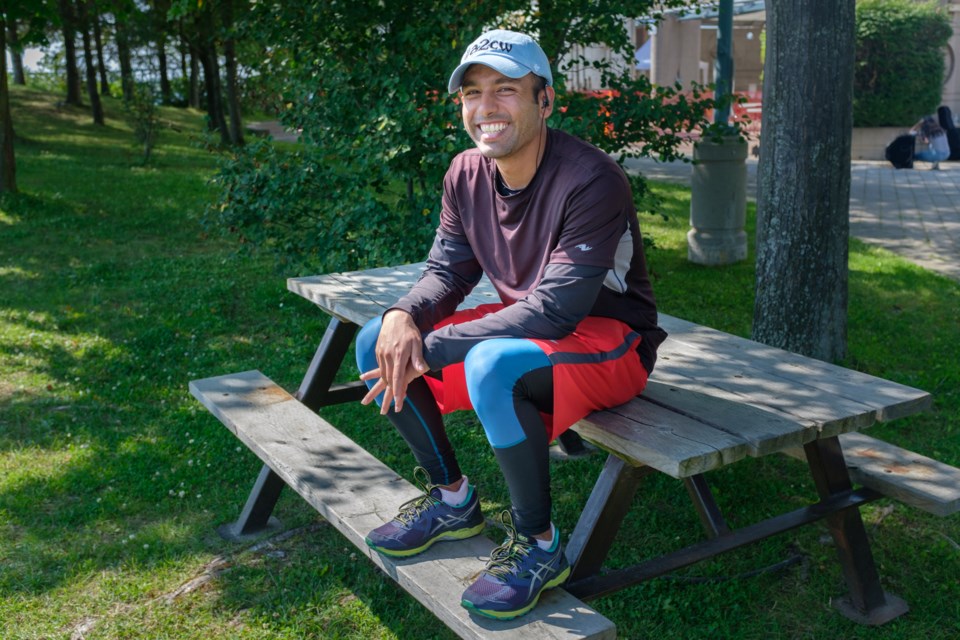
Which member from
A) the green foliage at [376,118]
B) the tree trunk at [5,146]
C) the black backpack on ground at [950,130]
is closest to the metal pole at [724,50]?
A: the green foliage at [376,118]

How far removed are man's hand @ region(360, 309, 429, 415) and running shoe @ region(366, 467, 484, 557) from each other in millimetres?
315

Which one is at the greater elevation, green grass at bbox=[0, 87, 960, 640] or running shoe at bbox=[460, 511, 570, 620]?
running shoe at bbox=[460, 511, 570, 620]

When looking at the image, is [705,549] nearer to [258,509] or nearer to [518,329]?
[518,329]

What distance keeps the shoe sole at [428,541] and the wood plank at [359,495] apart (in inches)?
0.7

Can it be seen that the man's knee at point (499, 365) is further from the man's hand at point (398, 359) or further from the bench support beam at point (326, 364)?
the bench support beam at point (326, 364)

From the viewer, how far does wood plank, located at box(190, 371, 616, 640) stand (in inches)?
96.8

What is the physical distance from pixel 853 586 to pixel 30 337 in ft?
17.8

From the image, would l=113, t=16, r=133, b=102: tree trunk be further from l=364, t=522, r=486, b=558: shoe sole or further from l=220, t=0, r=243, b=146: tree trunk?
l=364, t=522, r=486, b=558: shoe sole

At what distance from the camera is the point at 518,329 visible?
277 cm

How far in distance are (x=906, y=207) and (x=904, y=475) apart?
904 centimetres

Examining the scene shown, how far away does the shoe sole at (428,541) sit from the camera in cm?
284

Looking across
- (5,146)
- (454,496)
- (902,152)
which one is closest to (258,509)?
(454,496)

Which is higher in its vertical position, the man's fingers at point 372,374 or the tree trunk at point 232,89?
the tree trunk at point 232,89

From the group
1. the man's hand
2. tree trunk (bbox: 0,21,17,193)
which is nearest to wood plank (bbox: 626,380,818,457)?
the man's hand
